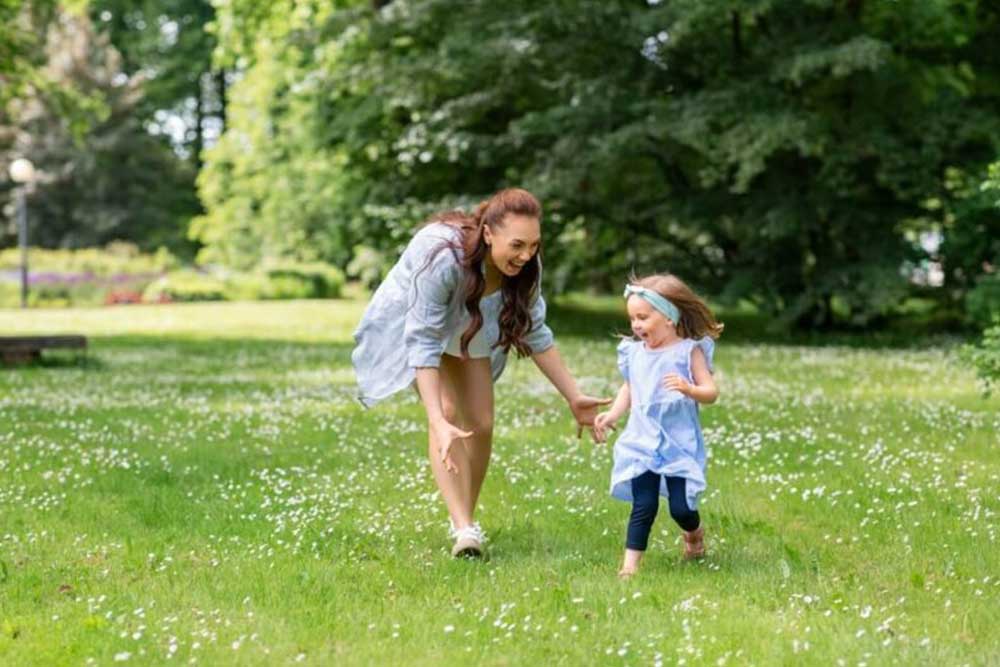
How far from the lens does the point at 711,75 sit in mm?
24266

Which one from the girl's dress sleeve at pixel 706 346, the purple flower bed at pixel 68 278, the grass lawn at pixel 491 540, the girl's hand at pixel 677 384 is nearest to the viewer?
the grass lawn at pixel 491 540

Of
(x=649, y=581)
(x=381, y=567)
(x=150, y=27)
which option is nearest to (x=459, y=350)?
(x=381, y=567)

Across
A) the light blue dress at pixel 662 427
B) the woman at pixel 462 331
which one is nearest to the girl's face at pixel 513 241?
the woman at pixel 462 331

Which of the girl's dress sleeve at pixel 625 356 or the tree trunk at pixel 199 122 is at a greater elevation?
the tree trunk at pixel 199 122

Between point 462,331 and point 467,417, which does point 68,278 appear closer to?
point 467,417

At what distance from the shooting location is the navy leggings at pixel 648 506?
20.3ft

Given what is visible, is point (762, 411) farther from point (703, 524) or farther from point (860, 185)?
point (860, 185)

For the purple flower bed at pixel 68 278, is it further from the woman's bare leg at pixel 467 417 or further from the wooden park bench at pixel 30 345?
the woman's bare leg at pixel 467 417

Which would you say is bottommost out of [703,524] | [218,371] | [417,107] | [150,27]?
[218,371]

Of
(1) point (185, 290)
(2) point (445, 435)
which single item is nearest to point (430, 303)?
(2) point (445, 435)

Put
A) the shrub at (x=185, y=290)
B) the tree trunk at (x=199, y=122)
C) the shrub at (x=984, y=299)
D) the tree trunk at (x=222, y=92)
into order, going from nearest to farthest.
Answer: the shrub at (x=984, y=299) < the shrub at (x=185, y=290) < the tree trunk at (x=222, y=92) < the tree trunk at (x=199, y=122)

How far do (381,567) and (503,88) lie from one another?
63.4ft

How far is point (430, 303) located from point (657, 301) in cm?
115

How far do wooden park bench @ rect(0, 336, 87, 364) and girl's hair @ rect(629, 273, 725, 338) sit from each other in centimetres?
1413
